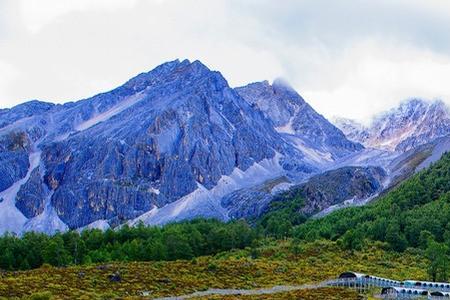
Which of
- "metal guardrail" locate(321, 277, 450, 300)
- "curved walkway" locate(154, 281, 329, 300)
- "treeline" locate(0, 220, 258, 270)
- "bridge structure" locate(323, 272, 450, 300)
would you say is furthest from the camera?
"treeline" locate(0, 220, 258, 270)

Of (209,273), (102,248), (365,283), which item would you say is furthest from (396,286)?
(102,248)

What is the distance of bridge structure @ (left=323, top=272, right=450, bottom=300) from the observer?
92.6 metres

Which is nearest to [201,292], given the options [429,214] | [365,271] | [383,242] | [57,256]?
[365,271]

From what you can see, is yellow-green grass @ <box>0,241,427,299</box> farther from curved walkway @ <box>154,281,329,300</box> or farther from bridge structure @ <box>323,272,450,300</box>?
bridge structure @ <box>323,272,450,300</box>

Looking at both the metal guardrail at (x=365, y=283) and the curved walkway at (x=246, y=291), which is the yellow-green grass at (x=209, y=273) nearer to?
the curved walkway at (x=246, y=291)

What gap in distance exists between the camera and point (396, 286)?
103000mm

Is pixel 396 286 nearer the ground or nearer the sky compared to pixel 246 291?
nearer the ground

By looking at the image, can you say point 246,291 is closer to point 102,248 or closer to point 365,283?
point 365,283

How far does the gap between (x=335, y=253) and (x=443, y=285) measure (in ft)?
206

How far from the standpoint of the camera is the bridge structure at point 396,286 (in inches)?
3644

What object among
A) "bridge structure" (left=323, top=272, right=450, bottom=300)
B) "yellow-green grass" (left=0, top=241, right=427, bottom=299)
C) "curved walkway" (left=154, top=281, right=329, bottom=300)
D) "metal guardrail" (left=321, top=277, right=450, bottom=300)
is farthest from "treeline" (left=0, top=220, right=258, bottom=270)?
"bridge structure" (left=323, top=272, right=450, bottom=300)

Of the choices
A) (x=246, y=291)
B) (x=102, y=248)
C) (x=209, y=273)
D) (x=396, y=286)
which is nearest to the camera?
(x=246, y=291)

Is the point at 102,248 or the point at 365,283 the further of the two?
the point at 102,248

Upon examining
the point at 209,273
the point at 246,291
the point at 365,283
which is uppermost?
the point at 209,273
